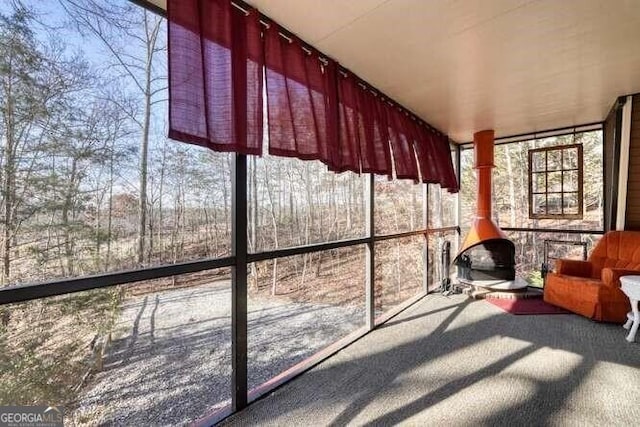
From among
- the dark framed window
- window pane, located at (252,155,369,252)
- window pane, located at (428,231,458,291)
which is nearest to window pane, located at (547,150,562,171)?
the dark framed window

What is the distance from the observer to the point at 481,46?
208 cm

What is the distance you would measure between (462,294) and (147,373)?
3841mm

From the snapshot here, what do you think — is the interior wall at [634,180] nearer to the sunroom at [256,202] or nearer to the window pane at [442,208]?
the sunroom at [256,202]

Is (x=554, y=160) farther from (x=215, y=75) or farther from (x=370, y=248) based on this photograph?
(x=215, y=75)

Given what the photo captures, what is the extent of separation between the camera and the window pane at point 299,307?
2.35m

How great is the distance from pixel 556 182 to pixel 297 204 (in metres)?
3.99

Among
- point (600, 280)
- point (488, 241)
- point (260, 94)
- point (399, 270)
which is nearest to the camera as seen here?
point (260, 94)

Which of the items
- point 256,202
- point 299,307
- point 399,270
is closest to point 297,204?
point 256,202

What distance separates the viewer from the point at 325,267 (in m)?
3.31

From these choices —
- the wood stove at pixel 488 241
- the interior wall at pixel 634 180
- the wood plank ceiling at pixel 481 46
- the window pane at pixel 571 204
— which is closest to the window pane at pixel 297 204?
the wood plank ceiling at pixel 481 46

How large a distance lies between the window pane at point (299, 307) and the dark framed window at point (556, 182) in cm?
310

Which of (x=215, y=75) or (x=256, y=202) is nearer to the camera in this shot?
(x=215, y=75)

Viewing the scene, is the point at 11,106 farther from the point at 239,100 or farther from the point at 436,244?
the point at 436,244

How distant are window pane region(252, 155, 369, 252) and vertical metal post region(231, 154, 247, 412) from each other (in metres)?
0.34
